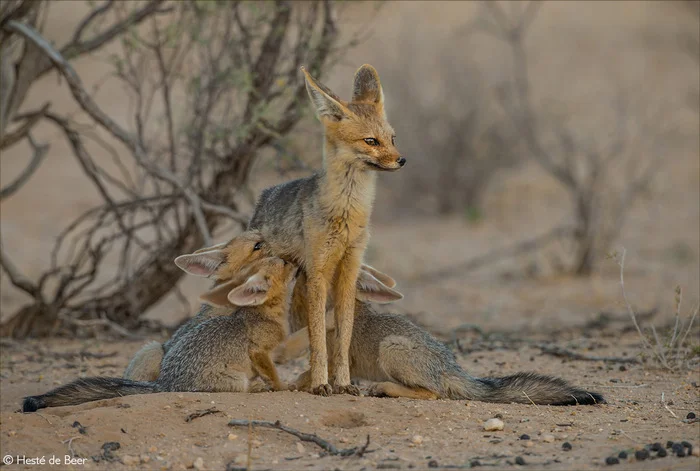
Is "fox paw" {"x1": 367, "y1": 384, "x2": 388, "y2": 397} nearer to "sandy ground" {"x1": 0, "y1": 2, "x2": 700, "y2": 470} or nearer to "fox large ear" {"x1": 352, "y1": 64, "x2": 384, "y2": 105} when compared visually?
"sandy ground" {"x1": 0, "y1": 2, "x2": 700, "y2": 470}

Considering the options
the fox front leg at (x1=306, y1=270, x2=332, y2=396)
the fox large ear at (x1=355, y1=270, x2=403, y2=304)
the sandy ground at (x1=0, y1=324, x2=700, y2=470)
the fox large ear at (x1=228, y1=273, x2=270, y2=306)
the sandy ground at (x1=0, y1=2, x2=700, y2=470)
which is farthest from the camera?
the fox large ear at (x1=355, y1=270, x2=403, y2=304)

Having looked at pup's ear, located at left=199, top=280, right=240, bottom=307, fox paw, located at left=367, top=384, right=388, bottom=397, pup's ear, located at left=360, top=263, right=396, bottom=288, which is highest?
pup's ear, located at left=360, top=263, right=396, bottom=288

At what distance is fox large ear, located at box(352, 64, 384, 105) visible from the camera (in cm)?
632

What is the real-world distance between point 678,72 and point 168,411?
2402 cm

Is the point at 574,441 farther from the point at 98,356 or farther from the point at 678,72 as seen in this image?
the point at 678,72

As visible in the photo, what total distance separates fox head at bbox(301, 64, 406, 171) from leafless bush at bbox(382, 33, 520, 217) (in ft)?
39.0

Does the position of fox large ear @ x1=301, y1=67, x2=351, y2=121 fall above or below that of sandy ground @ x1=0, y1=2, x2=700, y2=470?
above

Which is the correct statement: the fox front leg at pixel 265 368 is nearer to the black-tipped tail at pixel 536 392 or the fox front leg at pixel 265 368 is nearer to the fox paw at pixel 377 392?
the fox paw at pixel 377 392

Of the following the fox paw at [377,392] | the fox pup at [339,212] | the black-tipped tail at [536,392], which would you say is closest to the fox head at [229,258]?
the fox pup at [339,212]

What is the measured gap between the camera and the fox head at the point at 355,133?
5773mm

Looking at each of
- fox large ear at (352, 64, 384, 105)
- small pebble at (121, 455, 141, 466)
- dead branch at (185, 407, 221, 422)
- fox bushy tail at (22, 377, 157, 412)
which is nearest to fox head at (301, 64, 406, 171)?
fox large ear at (352, 64, 384, 105)

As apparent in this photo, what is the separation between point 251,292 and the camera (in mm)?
6129

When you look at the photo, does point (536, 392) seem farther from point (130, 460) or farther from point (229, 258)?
point (130, 460)

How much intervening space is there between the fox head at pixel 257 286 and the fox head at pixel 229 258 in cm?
13
